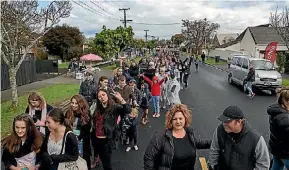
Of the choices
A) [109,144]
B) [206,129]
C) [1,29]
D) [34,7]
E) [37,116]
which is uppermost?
[34,7]

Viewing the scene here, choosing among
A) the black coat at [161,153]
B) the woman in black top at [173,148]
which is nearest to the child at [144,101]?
the woman in black top at [173,148]

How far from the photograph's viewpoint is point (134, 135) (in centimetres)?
729

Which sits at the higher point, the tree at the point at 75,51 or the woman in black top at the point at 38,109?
the tree at the point at 75,51

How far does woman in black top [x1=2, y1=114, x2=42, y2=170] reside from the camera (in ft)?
12.5

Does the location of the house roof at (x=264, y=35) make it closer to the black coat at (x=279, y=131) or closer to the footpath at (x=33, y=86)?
the footpath at (x=33, y=86)

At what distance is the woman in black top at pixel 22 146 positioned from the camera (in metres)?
3.81

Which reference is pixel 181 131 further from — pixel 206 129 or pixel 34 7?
pixel 34 7

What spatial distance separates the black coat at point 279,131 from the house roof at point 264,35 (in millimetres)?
49871

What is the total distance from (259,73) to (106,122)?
44.9ft

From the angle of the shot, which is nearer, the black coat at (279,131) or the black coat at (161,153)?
the black coat at (161,153)

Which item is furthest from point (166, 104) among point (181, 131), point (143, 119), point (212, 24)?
point (212, 24)

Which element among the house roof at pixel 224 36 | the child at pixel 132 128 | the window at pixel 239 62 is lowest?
the child at pixel 132 128

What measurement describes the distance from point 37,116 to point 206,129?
535cm

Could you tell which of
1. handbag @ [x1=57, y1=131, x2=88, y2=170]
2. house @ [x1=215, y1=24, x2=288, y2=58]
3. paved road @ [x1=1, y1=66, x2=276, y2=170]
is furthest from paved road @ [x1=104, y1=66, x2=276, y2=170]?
house @ [x1=215, y1=24, x2=288, y2=58]
